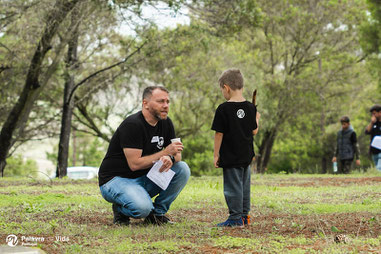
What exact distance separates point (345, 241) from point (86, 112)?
22418mm

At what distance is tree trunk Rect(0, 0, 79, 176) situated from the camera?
12.9 m

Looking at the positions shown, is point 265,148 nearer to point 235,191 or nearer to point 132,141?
point 235,191

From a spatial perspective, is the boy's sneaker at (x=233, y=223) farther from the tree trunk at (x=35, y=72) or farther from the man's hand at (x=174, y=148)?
the tree trunk at (x=35, y=72)

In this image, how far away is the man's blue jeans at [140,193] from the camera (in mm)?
5349

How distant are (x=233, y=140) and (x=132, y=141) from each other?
3.56ft

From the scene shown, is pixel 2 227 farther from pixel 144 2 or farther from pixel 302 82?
pixel 302 82

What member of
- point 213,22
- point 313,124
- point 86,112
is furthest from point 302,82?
point 213,22

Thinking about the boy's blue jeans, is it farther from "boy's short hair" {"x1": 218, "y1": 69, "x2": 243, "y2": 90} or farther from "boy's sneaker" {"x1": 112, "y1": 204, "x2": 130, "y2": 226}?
"boy's sneaker" {"x1": 112, "y1": 204, "x2": 130, "y2": 226}

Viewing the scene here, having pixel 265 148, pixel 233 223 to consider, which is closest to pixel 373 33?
pixel 265 148

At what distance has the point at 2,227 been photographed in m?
5.07

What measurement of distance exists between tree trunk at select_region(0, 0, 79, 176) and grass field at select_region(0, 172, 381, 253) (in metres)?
5.96

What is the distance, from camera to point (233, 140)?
5.45 metres

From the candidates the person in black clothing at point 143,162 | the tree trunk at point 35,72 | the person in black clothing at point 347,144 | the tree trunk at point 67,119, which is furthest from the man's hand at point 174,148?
the tree trunk at point 67,119

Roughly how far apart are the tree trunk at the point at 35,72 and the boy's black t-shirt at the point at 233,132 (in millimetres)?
8300
